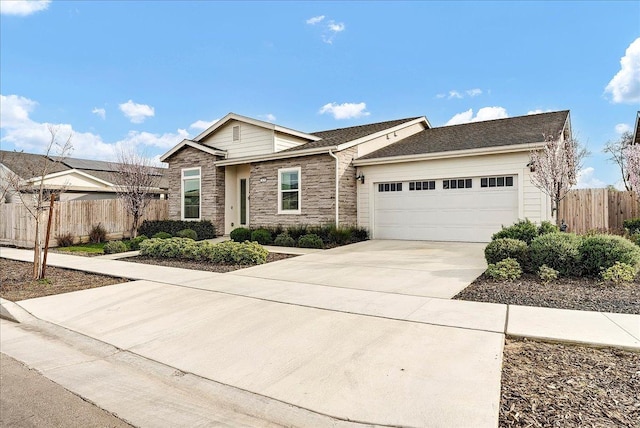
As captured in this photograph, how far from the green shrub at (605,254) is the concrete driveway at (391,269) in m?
1.84

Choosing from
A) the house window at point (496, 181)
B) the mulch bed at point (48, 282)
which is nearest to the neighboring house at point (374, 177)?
the house window at point (496, 181)

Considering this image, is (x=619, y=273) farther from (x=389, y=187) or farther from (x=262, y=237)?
(x=262, y=237)

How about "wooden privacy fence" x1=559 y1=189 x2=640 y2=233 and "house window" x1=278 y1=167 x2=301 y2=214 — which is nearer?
"wooden privacy fence" x1=559 y1=189 x2=640 y2=233

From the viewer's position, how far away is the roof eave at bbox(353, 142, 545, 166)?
11500mm

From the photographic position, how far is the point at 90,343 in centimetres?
471

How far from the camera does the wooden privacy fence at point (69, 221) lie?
50.0ft

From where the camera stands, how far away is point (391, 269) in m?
8.34

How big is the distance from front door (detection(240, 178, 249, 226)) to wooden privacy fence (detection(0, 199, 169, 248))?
5272 millimetres

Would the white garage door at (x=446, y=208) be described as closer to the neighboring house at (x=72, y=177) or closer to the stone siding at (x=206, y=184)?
the stone siding at (x=206, y=184)

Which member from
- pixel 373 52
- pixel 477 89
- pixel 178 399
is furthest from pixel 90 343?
pixel 477 89

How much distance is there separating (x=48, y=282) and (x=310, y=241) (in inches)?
287

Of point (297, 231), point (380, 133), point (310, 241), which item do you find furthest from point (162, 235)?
point (380, 133)

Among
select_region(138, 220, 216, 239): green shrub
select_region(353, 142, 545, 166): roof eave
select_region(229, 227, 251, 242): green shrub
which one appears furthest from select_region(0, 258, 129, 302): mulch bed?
select_region(353, 142, 545, 166): roof eave

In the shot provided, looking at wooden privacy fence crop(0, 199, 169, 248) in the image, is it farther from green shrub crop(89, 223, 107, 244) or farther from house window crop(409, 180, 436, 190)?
house window crop(409, 180, 436, 190)
